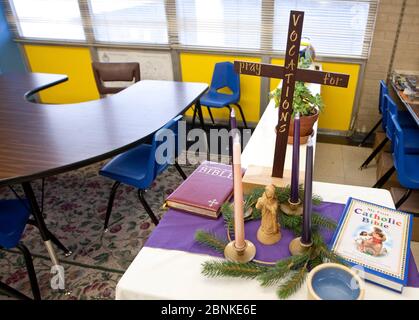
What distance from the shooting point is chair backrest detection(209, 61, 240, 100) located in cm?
338

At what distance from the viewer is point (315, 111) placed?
1437mm

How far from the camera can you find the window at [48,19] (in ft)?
12.6

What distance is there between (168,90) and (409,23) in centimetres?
225

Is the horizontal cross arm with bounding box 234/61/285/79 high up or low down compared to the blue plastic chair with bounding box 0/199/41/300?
up

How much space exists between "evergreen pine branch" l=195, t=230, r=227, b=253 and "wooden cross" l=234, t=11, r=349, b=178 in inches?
15.6

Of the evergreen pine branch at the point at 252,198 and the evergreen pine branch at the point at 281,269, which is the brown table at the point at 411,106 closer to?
the evergreen pine branch at the point at 252,198

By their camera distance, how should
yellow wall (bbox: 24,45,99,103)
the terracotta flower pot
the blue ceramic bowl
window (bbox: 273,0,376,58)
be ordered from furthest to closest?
1. yellow wall (bbox: 24,45,99,103)
2. window (bbox: 273,0,376,58)
3. the terracotta flower pot
4. the blue ceramic bowl

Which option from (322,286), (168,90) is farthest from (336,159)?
(322,286)

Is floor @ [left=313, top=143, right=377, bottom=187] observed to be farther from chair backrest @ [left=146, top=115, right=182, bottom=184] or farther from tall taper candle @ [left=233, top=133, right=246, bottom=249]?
tall taper candle @ [left=233, top=133, right=246, bottom=249]

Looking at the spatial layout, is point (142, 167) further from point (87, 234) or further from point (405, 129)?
point (405, 129)

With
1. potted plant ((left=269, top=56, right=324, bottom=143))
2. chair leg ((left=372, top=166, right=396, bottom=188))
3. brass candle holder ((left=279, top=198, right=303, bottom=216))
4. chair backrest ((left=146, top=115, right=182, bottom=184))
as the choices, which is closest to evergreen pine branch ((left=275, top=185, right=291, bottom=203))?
brass candle holder ((left=279, top=198, right=303, bottom=216))
